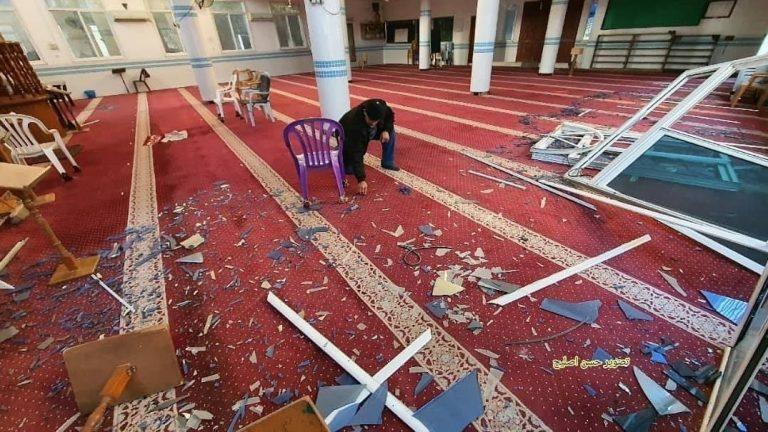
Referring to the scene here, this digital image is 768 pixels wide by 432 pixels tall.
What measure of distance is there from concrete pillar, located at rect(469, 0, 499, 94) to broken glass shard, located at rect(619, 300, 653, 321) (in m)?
7.15

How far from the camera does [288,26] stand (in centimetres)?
1424

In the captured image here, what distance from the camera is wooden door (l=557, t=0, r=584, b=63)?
12.4 metres

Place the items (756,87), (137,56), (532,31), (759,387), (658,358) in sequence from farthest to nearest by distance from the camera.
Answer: (532,31) → (137,56) → (756,87) → (658,358) → (759,387)

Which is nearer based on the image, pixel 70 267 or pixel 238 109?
pixel 70 267

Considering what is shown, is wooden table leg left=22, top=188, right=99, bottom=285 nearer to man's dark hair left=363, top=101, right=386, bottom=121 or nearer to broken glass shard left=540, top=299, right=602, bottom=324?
man's dark hair left=363, top=101, right=386, bottom=121

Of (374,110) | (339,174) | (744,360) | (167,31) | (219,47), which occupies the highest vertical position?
(167,31)

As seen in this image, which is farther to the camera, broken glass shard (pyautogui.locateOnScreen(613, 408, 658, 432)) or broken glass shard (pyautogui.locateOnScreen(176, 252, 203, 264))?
broken glass shard (pyautogui.locateOnScreen(176, 252, 203, 264))

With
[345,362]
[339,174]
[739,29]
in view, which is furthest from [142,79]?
[739,29]

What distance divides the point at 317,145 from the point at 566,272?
7.48 ft

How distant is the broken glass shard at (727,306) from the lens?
181 cm

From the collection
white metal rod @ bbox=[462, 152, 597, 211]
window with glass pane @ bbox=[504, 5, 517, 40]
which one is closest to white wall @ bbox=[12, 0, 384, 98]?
white metal rod @ bbox=[462, 152, 597, 211]

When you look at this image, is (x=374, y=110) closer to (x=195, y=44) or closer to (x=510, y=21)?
(x=195, y=44)

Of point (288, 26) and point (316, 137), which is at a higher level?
point (288, 26)

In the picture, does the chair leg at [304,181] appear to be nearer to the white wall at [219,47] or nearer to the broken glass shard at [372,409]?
the broken glass shard at [372,409]
